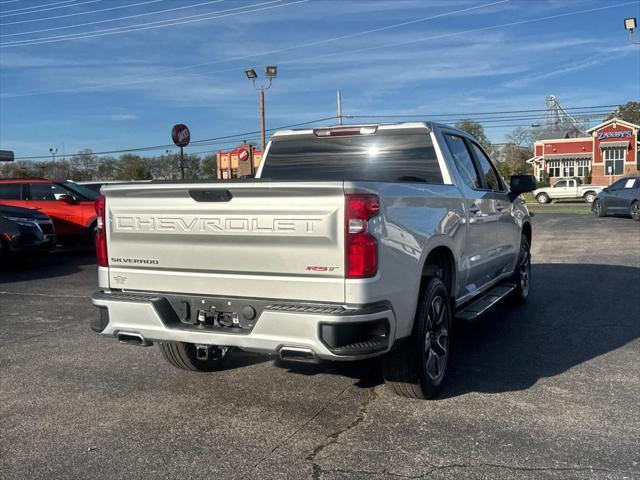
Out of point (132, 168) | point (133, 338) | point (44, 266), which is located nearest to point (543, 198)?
point (44, 266)

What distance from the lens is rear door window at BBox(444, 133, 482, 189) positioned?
5.72 meters

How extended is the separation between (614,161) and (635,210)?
36.4m

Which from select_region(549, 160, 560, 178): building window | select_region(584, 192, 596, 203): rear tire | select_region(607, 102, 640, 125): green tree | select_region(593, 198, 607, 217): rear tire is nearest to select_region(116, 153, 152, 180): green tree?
select_region(549, 160, 560, 178): building window

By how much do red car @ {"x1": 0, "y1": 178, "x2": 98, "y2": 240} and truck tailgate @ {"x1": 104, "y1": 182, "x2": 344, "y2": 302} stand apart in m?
10.7

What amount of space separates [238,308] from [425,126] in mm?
2503

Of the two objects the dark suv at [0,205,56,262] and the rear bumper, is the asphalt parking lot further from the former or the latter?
the dark suv at [0,205,56,262]

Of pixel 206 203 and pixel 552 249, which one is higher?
pixel 206 203

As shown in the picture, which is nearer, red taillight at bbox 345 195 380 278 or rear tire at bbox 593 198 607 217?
red taillight at bbox 345 195 380 278

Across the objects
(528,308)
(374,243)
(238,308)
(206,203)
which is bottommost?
(528,308)

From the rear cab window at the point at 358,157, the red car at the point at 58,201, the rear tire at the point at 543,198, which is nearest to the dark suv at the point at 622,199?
the rear tire at the point at 543,198

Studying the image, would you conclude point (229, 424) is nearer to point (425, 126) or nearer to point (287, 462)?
point (287, 462)

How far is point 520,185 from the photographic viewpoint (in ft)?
23.3

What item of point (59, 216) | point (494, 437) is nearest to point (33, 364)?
point (494, 437)

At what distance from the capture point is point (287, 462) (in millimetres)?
3568
